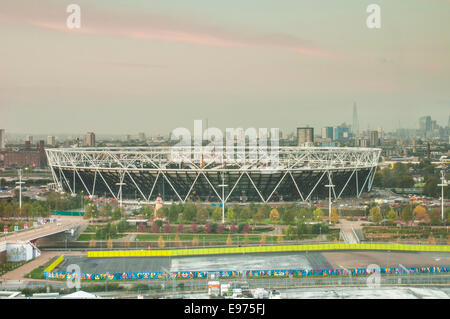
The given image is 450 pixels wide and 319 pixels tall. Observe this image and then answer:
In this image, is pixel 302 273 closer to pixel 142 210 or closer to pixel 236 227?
pixel 236 227

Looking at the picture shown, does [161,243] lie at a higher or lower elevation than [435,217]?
lower

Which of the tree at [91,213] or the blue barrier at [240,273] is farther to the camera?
the tree at [91,213]

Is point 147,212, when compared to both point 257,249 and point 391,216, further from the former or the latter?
point 391,216

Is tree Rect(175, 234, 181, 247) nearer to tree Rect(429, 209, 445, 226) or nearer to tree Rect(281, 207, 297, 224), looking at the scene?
tree Rect(281, 207, 297, 224)

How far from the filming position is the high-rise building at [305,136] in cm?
2417

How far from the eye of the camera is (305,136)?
82.8 feet

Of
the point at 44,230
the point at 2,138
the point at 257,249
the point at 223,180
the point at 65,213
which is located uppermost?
the point at 2,138

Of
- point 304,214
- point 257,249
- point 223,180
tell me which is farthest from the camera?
point 223,180

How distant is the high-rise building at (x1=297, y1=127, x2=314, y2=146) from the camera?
79.3 ft

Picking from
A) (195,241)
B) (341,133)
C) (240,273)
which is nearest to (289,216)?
(195,241)

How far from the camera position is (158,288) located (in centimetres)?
878

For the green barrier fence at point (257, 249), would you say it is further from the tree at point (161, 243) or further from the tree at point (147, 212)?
the tree at point (147, 212)

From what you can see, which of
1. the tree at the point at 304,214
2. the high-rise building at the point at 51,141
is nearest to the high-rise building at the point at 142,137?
the high-rise building at the point at 51,141
